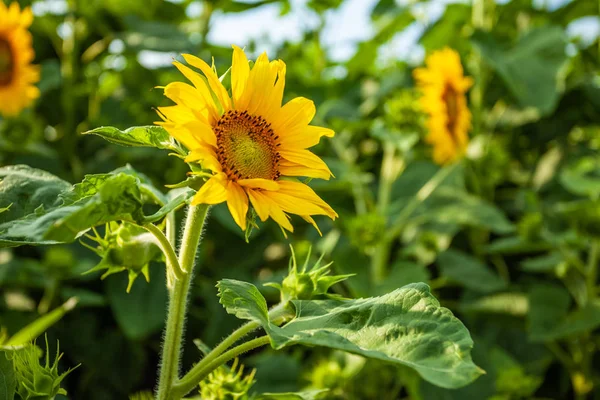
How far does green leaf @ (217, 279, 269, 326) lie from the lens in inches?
19.5

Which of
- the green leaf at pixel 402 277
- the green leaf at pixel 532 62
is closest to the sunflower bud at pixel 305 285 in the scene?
the green leaf at pixel 402 277

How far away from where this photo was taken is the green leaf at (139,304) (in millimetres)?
1466

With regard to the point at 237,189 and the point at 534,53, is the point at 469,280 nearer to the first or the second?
the point at 534,53

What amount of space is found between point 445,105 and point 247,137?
51.1 inches

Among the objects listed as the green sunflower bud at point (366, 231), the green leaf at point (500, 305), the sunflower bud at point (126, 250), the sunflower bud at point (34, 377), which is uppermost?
the sunflower bud at point (126, 250)

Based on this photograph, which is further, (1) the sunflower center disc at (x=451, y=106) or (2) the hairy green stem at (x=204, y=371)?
(1) the sunflower center disc at (x=451, y=106)

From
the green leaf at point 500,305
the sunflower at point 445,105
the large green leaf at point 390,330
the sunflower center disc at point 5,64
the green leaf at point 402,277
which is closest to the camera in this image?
the large green leaf at point 390,330

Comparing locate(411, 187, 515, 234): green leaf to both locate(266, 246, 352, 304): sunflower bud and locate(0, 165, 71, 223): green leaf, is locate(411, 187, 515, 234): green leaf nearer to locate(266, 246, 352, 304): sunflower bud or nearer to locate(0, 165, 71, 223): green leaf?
locate(266, 246, 352, 304): sunflower bud

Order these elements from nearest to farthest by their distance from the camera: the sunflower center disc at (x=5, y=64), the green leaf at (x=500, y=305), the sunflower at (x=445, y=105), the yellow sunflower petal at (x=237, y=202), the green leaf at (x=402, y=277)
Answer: the yellow sunflower petal at (x=237, y=202) → the green leaf at (x=402, y=277) → the green leaf at (x=500, y=305) → the sunflower at (x=445, y=105) → the sunflower center disc at (x=5, y=64)

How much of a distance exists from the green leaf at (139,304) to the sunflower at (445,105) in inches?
31.6

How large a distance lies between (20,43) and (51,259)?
0.76 metres

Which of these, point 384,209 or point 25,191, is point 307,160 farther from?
point 384,209

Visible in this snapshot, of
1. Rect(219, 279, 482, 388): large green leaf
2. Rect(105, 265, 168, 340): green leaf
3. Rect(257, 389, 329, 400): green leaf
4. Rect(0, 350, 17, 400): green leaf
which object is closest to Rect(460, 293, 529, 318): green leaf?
Rect(105, 265, 168, 340): green leaf

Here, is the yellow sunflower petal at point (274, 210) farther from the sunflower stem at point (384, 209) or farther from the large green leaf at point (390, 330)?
the sunflower stem at point (384, 209)
